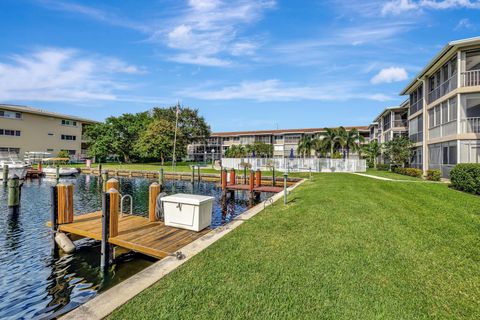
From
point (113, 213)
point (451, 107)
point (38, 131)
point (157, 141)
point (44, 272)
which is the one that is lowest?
point (44, 272)

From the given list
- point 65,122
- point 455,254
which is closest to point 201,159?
point 65,122

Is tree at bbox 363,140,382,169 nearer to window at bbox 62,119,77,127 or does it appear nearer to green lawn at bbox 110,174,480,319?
green lawn at bbox 110,174,480,319

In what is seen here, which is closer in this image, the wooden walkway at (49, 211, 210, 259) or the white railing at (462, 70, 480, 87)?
the wooden walkway at (49, 211, 210, 259)

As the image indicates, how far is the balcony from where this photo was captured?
18812 millimetres

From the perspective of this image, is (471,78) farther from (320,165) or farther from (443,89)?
(320,165)

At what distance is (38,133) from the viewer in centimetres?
5094

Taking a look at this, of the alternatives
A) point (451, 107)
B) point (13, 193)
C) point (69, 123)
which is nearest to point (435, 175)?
point (451, 107)

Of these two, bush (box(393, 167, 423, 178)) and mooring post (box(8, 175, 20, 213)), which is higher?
bush (box(393, 167, 423, 178))

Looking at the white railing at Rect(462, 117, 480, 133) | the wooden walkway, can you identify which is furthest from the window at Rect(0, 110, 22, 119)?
the white railing at Rect(462, 117, 480, 133)

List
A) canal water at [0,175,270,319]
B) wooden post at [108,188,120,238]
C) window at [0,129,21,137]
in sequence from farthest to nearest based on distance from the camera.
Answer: window at [0,129,21,137] < wooden post at [108,188,120,238] < canal water at [0,175,270,319]

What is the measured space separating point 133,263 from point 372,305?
6341 mm

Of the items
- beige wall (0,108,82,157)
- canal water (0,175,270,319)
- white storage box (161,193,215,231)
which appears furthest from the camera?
beige wall (0,108,82,157)

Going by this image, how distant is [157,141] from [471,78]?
44343 mm

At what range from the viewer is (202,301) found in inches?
151
